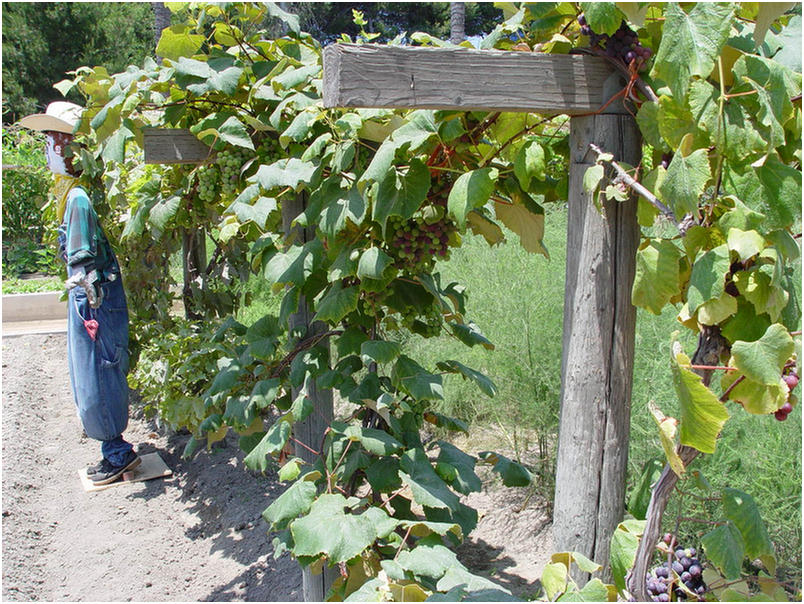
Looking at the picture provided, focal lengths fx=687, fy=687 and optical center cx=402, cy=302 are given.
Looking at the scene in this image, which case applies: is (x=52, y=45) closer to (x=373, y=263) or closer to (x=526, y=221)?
(x=373, y=263)

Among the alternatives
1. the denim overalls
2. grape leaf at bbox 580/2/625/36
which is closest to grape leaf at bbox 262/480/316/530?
grape leaf at bbox 580/2/625/36

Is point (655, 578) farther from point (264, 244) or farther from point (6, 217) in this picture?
point (6, 217)

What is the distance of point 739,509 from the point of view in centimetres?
128

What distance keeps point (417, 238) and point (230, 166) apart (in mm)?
878

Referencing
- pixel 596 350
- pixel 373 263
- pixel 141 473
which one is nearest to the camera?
pixel 596 350

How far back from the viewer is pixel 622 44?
1.35 metres

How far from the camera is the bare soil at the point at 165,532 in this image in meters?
3.20

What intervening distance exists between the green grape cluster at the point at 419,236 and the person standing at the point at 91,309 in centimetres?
269

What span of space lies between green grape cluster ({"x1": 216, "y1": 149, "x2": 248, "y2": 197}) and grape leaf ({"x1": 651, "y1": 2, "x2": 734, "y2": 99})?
1608 millimetres

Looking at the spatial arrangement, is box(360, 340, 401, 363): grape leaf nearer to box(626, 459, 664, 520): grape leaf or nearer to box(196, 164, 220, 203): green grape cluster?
box(626, 459, 664, 520): grape leaf

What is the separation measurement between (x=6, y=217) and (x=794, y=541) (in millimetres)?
10652

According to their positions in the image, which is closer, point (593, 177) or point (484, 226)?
point (593, 177)

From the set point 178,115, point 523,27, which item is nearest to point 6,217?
point 178,115

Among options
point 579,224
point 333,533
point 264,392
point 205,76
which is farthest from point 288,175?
point 333,533
